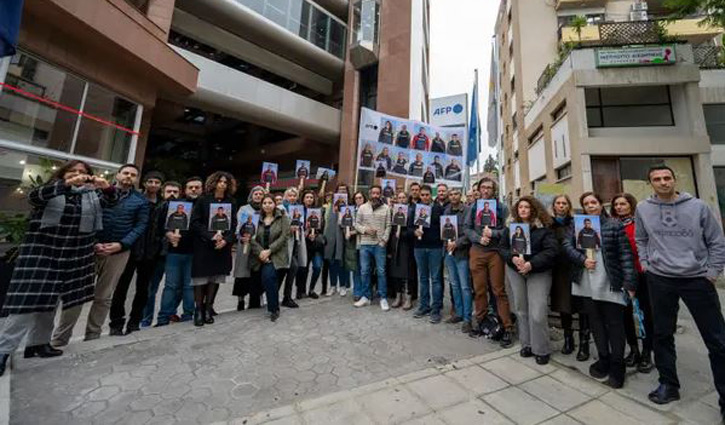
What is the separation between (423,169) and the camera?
283 inches

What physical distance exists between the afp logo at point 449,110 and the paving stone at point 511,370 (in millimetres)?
11291

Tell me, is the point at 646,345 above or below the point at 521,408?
above

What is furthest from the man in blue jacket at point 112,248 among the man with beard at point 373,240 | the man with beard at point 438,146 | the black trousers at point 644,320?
the man with beard at point 438,146

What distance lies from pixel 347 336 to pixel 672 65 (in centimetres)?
1378

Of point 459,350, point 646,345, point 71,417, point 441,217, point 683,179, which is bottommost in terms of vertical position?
point 71,417

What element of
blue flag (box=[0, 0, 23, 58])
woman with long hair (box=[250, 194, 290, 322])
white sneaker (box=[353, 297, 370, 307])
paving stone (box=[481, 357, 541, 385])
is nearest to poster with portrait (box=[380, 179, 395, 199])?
white sneaker (box=[353, 297, 370, 307])

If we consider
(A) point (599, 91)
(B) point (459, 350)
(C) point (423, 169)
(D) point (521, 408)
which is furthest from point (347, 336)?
(A) point (599, 91)

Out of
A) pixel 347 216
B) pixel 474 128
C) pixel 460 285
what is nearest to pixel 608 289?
pixel 460 285

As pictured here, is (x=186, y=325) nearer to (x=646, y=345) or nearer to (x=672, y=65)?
(x=646, y=345)

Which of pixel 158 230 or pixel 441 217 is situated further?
pixel 441 217

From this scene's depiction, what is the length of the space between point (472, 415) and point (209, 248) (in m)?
3.61

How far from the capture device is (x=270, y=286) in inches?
170

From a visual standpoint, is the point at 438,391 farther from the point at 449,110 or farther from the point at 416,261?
the point at 449,110

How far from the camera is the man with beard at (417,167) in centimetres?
720
